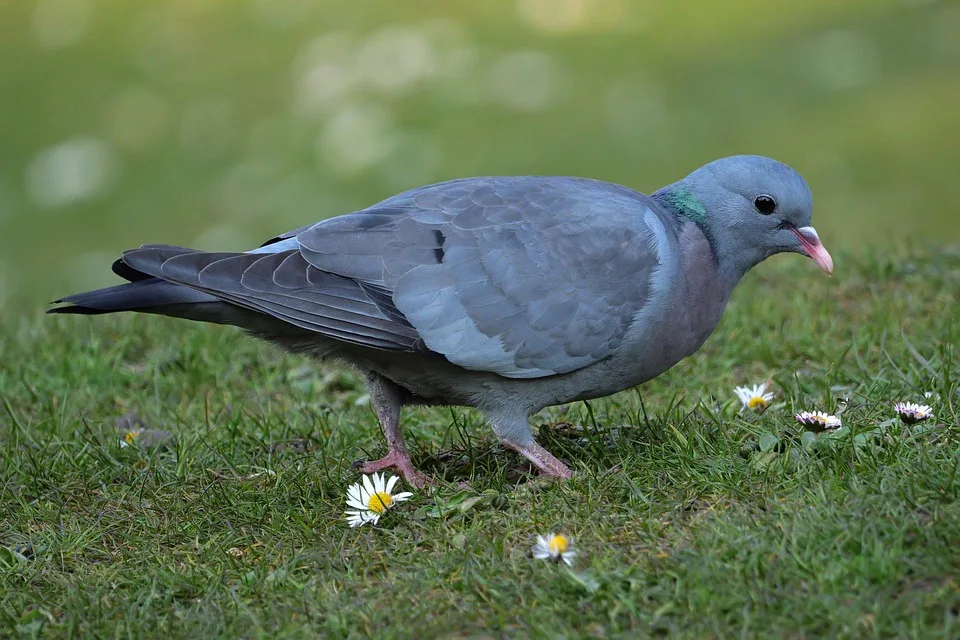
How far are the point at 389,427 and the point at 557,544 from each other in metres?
1.04

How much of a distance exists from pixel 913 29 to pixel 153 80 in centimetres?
676

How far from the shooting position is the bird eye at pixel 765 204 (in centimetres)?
373

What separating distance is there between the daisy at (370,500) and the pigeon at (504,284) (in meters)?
0.28

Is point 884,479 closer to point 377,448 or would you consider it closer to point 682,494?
point 682,494

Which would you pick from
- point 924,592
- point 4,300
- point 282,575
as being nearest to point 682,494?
point 924,592

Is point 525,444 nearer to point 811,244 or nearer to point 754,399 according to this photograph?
point 754,399

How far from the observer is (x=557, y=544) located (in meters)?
3.01

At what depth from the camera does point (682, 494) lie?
3344mm

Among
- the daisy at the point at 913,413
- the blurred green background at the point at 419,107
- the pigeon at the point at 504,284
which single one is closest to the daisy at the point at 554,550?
the pigeon at the point at 504,284

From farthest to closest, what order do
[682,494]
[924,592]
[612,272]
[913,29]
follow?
[913,29], [612,272], [682,494], [924,592]

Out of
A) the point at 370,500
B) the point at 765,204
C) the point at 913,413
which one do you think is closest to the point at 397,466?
the point at 370,500

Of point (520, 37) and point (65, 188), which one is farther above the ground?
point (520, 37)

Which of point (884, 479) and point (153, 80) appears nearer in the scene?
point (884, 479)

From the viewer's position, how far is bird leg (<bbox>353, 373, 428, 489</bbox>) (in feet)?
12.6
